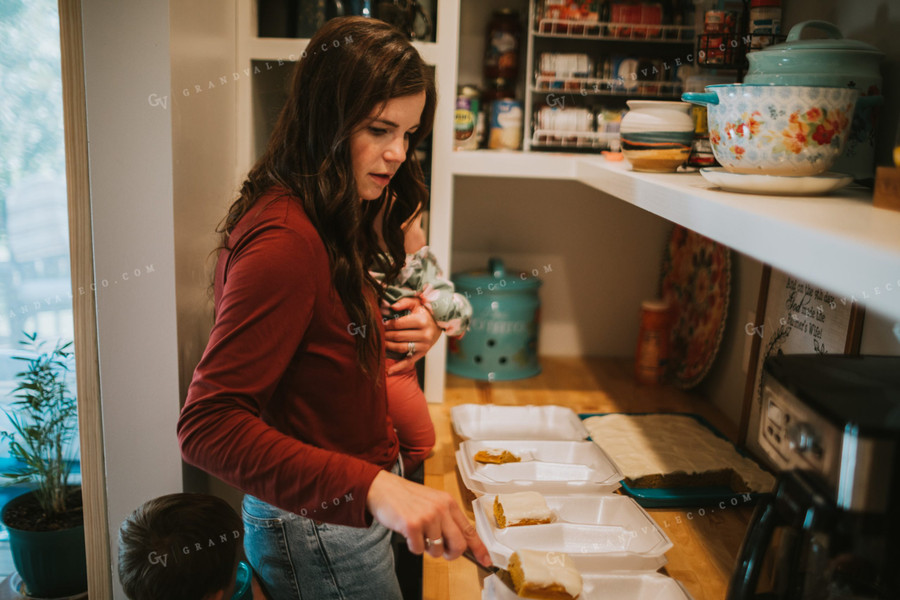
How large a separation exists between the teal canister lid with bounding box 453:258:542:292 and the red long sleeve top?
920mm

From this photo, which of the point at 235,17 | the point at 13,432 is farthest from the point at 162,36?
the point at 13,432

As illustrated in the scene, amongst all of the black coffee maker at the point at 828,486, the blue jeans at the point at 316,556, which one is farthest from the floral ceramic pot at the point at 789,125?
the blue jeans at the point at 316,556

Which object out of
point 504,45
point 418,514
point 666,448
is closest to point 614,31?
point 504,45

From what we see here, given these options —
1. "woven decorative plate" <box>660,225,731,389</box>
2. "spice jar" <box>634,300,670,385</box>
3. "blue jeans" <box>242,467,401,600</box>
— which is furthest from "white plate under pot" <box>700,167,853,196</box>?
"spice jar" <box>634,300,670,385</box>

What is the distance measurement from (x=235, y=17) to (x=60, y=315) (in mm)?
954

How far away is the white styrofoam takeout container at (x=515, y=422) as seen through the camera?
5.52 feet

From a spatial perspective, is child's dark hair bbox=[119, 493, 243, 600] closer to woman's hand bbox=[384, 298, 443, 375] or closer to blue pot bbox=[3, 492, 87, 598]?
woman's hand bbox=[384, 298, 443, 375]

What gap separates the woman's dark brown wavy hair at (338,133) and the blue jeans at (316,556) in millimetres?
284

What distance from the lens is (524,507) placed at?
1.23 metres

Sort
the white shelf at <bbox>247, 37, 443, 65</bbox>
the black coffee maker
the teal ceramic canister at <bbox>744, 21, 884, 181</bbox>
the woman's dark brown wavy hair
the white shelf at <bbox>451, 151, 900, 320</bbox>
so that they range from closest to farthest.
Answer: the white shelf at <bbox>451, 151, 900, 320</bbox> → the black coffee maker → the teal ceramic canister at <bbox>744, 21, 884, 181</bbox> → the woman's dark brown wavy hair → the white shelf at <bbox>247, 37, 443, 65</bbox>

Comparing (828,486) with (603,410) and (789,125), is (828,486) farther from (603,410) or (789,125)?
(603,410)

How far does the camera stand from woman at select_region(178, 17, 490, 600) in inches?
34.7

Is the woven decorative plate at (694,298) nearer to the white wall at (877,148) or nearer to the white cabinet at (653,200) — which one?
the white wall at (877,148)

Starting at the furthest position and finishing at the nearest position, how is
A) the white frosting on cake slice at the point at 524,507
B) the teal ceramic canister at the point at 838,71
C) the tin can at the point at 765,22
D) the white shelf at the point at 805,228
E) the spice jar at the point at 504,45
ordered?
the spice jar at the point at 504,45, the tin can at the point at 765,22, the white frosting on cake slice at the point at 524,507, the teal ceramic canister at the point at 838,71, the white shelf at the point at 805,228
